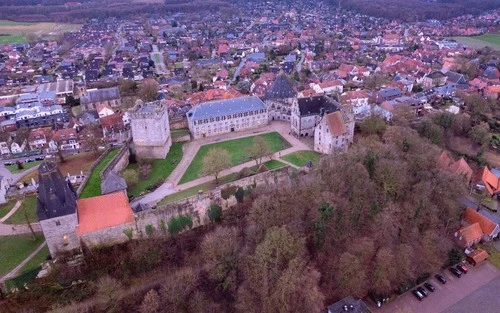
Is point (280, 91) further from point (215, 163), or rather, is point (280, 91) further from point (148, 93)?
point (148, 93)

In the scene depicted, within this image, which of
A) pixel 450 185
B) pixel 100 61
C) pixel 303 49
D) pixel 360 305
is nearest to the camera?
pixel 360 305

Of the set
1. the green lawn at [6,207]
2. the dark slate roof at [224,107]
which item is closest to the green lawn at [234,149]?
the dark slate roof at [224,107]

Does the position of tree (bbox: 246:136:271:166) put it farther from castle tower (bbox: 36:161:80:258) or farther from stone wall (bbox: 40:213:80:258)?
stone wall (bbox: 40:213:80:258)

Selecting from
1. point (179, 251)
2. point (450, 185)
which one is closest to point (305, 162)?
point (450, 185)

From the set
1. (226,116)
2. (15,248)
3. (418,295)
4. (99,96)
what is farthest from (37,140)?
(418,295)

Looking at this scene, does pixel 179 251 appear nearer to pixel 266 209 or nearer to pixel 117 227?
pixel 117 227

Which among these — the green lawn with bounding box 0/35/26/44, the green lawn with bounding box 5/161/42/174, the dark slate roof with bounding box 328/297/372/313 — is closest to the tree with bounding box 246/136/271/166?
the dark slate roof with bounding box 328/297/372/313
